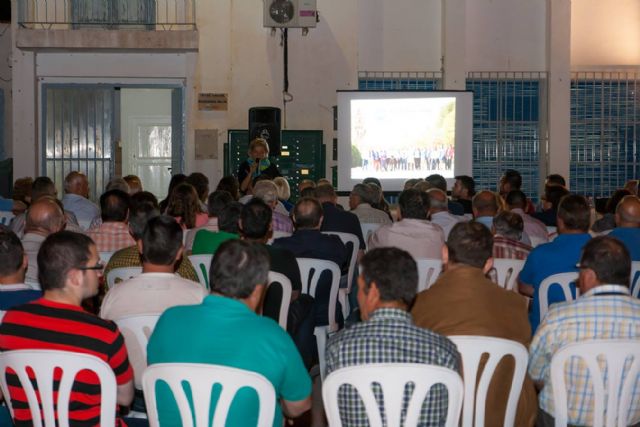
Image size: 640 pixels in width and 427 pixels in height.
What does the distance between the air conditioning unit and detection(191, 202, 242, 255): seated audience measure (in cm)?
704

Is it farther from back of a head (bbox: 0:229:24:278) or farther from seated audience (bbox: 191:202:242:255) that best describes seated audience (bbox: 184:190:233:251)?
back of a head (bbox: 0:229:24:278)

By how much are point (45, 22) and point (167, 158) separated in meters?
2.83

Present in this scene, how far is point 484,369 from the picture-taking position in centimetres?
326

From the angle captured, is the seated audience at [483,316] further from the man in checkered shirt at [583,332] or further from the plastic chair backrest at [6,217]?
the plastic chair backrest at [6,217]

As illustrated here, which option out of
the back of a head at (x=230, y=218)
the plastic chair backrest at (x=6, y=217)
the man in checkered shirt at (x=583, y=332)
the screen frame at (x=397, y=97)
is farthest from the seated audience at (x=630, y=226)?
the screen frame at (x=397, y=97)

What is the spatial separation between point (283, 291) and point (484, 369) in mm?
1912

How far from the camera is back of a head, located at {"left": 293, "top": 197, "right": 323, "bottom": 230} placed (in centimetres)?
599

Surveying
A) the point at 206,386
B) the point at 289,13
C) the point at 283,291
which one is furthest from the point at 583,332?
the point at 289,13

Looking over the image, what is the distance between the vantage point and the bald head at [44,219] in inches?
217

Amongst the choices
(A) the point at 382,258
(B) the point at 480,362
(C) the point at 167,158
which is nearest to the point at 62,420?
(A) the point at 382,258

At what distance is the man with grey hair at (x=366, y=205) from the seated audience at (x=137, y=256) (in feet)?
9.90

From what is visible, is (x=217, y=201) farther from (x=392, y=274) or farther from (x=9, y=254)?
(x=392, y=274)

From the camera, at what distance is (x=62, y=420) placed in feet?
10.0

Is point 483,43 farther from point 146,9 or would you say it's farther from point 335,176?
point 146,9
